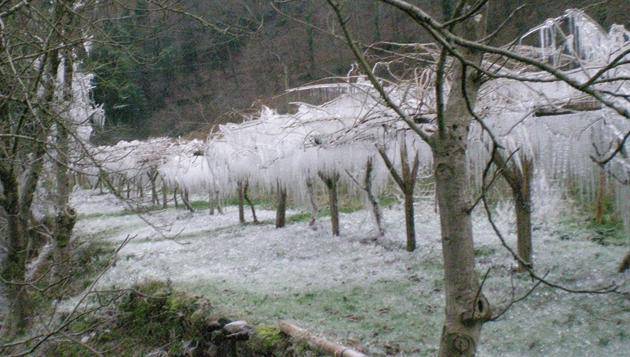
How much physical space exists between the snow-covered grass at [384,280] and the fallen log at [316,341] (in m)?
0.23

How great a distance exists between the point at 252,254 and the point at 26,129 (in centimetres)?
402

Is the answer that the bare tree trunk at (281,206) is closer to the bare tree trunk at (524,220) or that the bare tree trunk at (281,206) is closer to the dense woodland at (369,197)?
the dense woodland at (369,197)

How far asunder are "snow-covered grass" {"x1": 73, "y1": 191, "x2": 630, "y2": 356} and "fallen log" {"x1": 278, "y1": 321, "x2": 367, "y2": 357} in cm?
23

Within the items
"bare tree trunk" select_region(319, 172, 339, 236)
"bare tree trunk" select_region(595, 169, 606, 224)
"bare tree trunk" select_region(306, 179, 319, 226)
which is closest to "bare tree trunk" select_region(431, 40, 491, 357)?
"bare tree trunk" select_region(595, 169, 606, 224)

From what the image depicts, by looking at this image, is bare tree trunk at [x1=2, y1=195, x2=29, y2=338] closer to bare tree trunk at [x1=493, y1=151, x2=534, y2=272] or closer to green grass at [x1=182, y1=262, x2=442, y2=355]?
green grass at [x1=182, y1=262, x2=442, y2=355]

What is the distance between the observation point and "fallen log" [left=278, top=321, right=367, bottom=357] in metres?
3.55

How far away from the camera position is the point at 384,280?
5.86 m

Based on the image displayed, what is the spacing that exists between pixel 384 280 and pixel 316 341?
2108mm

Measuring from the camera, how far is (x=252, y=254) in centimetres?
818

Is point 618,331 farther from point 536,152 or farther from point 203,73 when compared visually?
point 203,73

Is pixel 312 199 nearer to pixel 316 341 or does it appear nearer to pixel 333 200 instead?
pixel 333 200

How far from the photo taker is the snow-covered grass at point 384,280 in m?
3.89

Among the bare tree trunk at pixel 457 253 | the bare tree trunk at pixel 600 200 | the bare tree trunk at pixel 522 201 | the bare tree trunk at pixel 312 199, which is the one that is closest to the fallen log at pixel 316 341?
the bare tree trunk at pixel 457 253

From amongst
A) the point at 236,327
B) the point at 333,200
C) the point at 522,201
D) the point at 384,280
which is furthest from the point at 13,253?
the point at 333,200
